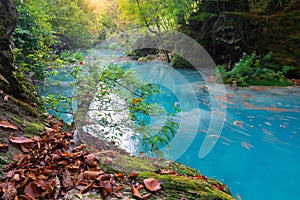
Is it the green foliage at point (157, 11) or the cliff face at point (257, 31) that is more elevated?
the green foliage at point (157, 11)

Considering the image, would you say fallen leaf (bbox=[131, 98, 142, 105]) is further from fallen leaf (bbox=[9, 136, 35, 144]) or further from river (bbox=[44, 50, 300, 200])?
fallen leaf (bbox=[9, 136, 35, 144])

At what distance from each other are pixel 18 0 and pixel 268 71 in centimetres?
720

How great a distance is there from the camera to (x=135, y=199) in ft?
3.48

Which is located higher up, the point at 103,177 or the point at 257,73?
the point at 257,73

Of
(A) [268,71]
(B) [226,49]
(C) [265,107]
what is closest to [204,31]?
(B) [226,49]

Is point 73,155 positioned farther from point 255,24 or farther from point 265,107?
point 255,24

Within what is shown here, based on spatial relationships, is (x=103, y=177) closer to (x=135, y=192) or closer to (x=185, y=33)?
(x=135, y=192)

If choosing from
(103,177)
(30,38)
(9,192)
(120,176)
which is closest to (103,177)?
(103,177)

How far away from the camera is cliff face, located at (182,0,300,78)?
27.2 ft

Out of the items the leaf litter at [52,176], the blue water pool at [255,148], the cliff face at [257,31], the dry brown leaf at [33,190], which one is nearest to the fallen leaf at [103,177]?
the leaf litter at [52,176]

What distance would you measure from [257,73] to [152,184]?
757cm

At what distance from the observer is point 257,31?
8.91m

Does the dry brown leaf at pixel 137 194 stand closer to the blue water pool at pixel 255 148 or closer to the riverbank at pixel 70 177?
the riverbank at pixel 70 177

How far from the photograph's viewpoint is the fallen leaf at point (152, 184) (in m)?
1.14
